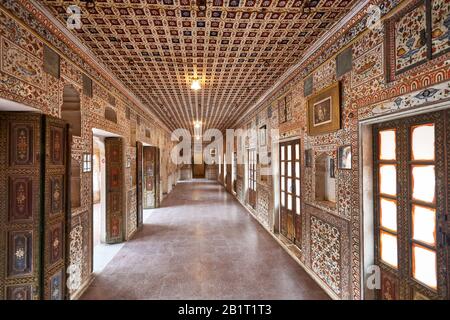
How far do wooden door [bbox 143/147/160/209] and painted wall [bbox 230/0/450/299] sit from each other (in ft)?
20.2

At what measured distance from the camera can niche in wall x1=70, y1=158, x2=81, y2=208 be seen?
12.2 feet

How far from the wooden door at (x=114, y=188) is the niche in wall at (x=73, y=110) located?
171cm

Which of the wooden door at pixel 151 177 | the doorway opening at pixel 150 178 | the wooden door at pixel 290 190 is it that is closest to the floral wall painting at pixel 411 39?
the wooden door at pixel 290 190

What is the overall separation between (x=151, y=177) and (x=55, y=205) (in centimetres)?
642

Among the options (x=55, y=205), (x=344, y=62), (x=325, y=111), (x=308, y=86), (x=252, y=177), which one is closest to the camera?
(x=55, y=205)

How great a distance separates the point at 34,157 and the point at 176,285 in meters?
2.59

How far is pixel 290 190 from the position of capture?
17.3 ft

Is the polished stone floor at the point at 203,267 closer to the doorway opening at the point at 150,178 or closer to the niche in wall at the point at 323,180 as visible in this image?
the niche in wall at the point at 323,180

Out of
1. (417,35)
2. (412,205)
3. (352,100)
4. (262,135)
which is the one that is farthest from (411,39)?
(262,135)

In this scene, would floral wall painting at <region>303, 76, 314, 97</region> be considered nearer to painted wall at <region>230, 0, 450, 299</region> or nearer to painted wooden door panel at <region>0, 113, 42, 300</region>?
painted wall at <region>230, 0, 450, 299</region>

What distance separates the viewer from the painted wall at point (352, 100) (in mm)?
2072

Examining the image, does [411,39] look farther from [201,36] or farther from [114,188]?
[114,188]

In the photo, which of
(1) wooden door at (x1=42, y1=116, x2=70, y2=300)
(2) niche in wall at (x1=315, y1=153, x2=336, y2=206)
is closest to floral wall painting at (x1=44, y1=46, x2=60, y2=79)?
(1) wooden door at (x1=42, y1=116, x2=70, y2=300)

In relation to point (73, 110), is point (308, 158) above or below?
below
